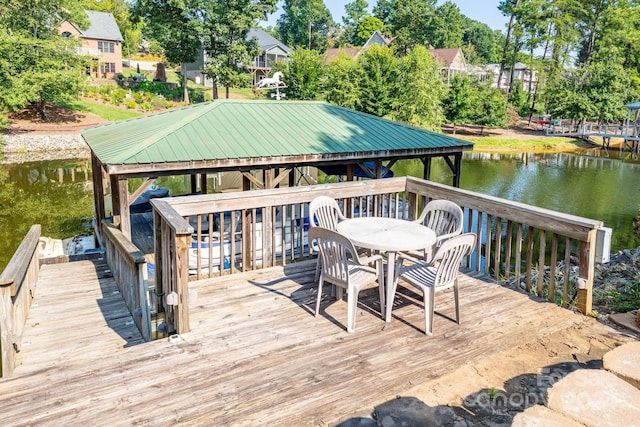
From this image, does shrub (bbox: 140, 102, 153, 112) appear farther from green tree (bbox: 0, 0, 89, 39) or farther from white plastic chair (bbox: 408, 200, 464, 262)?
white plastic chair (bbox: 408, 200, 464, 262)

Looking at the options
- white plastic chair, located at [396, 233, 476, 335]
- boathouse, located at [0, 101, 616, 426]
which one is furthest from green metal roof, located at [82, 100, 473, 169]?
white plastic chair, located at [396, 233, 476, 335]

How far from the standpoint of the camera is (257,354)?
11.6ft

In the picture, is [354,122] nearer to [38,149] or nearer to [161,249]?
[161,249]

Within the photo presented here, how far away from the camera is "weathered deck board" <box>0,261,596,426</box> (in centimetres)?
289

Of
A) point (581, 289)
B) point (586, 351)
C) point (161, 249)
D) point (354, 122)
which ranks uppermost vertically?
point (354, 122)

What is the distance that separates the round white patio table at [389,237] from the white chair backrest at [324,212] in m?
0.26

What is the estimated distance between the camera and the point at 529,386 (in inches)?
127

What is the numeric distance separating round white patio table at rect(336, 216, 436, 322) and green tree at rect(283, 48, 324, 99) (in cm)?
2701

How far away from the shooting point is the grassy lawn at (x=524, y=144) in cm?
3188

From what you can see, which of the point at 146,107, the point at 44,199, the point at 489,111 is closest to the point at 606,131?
the point at 489,111

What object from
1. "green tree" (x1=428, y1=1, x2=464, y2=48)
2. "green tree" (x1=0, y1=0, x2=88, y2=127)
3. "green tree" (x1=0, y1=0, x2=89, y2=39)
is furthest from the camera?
"green tree" (x1=428, y1=1, x2=464, y2=48)

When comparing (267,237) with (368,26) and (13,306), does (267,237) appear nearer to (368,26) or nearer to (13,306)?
(13,306)

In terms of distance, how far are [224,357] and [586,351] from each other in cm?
260

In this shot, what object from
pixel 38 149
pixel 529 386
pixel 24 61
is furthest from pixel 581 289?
pixel 24 61
